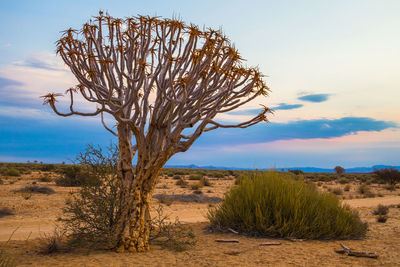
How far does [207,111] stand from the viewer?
8352 millimetres

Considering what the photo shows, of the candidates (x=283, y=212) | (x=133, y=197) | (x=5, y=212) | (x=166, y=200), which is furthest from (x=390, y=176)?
(x=133, y=197)

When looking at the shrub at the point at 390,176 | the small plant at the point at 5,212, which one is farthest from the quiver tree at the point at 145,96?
the shrub at the point at 390,176

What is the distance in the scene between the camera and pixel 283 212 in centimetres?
950

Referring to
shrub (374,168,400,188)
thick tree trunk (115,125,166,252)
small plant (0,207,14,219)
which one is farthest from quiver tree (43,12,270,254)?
shrub (374,168,400,188)

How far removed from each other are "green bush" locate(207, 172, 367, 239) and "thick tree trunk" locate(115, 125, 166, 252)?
10.7 ft

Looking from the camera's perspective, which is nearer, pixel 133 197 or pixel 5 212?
pixel 133 197

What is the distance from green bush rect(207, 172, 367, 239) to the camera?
9.38m

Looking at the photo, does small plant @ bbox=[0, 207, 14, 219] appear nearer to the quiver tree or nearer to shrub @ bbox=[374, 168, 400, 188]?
the quiver tree

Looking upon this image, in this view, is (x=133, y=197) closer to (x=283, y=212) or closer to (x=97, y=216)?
(x=97, y=216)

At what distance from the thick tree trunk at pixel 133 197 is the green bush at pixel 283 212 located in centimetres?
325

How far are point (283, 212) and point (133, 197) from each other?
4297 millimetres

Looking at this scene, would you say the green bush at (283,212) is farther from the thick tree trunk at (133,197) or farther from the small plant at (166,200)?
the small plant at (166,200)

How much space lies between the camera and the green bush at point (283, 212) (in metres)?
9.38

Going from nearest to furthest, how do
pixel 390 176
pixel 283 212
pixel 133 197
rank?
pixel 133 197 < pixel 283 212 < pixel 390 176
